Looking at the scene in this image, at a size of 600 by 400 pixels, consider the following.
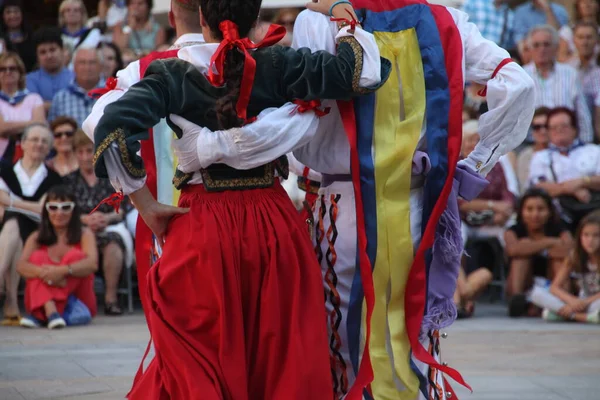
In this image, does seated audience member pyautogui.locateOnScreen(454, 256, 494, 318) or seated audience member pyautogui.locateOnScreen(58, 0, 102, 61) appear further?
seated audience member pyautogui.locateOnScreen(58, 0, 102, 61)

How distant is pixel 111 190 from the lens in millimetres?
8086

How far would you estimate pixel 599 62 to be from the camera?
1092 centimetres

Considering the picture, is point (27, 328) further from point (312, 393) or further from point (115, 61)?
point (312, 393)

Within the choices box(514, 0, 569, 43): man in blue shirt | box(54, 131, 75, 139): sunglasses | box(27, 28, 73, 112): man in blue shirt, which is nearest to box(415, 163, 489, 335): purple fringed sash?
box(54, 131, 75, 139): sunglasses

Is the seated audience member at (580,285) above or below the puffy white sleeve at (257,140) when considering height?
below

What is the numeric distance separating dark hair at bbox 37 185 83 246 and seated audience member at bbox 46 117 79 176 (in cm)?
60

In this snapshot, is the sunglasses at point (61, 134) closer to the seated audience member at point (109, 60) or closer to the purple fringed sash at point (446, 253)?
the seated audience member at point (109, 60)

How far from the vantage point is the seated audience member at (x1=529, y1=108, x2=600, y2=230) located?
27.7 ft

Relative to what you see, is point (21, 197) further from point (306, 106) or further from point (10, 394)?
point (306, 106)

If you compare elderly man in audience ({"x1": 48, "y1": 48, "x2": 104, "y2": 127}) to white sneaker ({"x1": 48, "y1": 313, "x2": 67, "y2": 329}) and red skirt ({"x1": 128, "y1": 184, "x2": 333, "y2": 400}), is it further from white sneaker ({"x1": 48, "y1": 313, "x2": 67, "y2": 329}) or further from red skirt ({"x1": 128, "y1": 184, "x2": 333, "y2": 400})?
red skirt ({"x1": 128, "y1": 184, "x2": 333, "y2": 400})

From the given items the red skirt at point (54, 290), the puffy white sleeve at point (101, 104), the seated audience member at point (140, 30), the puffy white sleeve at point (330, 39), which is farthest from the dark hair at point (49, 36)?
the puffy white sleeve at point (330, 39)

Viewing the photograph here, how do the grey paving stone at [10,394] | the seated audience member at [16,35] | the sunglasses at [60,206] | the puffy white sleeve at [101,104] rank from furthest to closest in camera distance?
the seated audience member at [16,35]
the sunglasses at [60,206]
the grey paving stone at [10,394]
the puffy white sleeve at [101,104]

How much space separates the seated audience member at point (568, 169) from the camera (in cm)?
843

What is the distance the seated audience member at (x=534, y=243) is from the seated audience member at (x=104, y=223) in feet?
9.62
